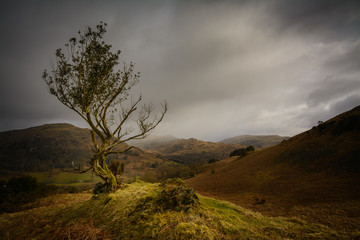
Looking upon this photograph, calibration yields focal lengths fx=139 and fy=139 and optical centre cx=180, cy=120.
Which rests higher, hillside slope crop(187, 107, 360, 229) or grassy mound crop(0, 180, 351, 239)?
grassy mound crop(0, 180, 351, 239)

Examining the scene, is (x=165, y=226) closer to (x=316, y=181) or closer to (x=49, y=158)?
(x=316, y=181)

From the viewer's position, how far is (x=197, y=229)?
3.19 m

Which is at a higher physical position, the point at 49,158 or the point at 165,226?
the point at 49,158

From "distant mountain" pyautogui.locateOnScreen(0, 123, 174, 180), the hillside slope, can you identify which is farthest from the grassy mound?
"distant mountain" pyautogui.locateOnScreen(0, 123, 174, 180)

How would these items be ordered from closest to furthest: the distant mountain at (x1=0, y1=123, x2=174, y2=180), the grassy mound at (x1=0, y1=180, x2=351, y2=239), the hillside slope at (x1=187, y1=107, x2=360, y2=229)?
the grassy mound at (x1=0, y1=180, x2=351, y2=239) → the hillside slope at (x1=187, y1=107, x2=360, y2=229) → the distant mountain at (x1=0, y1=123, x2=174, y2=180)

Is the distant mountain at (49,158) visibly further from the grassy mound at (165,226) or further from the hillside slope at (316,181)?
the grassy mound at (165,226)

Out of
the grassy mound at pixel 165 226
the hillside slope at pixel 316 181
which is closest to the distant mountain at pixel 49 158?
the hillside slope at pixel 316 181

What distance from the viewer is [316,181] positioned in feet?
53.7

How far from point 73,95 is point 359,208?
1971cm

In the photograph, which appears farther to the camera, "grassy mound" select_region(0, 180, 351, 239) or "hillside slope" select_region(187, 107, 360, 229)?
"hillside slope" select_region(187, 107, 360, 229)

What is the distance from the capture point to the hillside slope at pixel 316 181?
1018 cm

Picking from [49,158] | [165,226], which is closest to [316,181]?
[165,226]

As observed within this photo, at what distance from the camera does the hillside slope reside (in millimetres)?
10180

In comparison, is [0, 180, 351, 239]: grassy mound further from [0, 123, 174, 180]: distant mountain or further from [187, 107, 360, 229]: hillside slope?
[0, 123, 174, 180]: distant mountain
